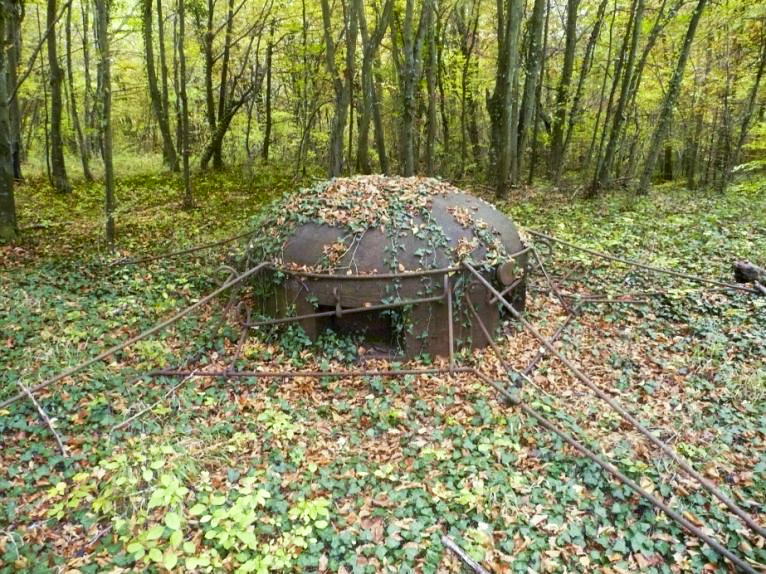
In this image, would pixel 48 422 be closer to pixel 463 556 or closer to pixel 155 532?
pixel 155 532

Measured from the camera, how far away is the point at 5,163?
9828 mm

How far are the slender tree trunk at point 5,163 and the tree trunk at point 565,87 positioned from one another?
14127 mm

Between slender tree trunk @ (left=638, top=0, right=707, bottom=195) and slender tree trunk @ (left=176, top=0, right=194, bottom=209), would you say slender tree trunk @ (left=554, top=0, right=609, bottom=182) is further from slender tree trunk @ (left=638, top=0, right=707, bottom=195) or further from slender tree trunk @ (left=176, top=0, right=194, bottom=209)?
slender tree trunk @ (left=176, top=0, right=194, bottom=209)

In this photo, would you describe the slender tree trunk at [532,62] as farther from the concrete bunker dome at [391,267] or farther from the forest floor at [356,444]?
the concrete bunker dome at [391,267]

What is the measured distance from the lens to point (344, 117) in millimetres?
13109

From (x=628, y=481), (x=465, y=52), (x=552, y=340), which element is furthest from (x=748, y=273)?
(x=465, y=52)

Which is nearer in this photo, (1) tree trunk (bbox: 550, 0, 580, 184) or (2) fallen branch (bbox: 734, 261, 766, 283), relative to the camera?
(2) fallen branch (bbox: 734, 261, 766, 283)

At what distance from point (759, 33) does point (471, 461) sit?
1824 centimetres

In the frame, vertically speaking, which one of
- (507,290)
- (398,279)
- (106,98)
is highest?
(106,98)

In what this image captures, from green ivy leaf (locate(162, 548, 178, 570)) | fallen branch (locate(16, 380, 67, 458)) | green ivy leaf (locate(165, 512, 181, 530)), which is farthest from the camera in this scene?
fallen branch (locate(16, 380, 67, 458))

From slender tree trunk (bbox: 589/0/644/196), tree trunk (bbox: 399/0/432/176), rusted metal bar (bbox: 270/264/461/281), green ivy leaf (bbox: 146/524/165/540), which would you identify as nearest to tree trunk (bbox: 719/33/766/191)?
slender tree trunk (bbox: 589/0/644/196)

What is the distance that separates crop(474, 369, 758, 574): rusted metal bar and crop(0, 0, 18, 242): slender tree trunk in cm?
982

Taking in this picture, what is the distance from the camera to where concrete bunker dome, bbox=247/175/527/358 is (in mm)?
6285

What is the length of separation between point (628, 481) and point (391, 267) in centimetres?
340
